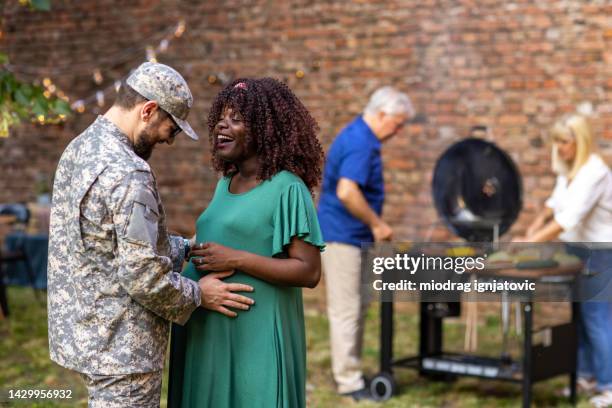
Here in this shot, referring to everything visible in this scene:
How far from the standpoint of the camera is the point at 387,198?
26.5 ft

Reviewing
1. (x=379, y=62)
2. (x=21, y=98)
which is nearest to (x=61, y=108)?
(x=21, y=98)

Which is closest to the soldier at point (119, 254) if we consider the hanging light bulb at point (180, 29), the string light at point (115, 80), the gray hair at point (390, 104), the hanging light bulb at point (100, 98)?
the gray hair at point (390, 104)

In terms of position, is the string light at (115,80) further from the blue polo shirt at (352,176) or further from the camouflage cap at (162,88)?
the camouflage cap at (162,88)

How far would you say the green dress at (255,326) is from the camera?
3076 mm

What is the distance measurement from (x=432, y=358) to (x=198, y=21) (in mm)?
4421

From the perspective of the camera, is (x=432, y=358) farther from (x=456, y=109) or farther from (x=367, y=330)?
(x=456, y=109)

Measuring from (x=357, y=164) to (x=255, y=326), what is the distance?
2768mm

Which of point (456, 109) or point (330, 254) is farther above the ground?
point (456, 109)

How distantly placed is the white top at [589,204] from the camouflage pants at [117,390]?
3409mm

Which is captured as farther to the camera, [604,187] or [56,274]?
[604,187]

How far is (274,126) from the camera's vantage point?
124 inches

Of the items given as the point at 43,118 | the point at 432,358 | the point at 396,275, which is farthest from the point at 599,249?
the point at 43,118

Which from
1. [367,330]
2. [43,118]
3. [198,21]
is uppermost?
[198,21]

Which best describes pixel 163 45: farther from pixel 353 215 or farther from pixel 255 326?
pixel 255 326
